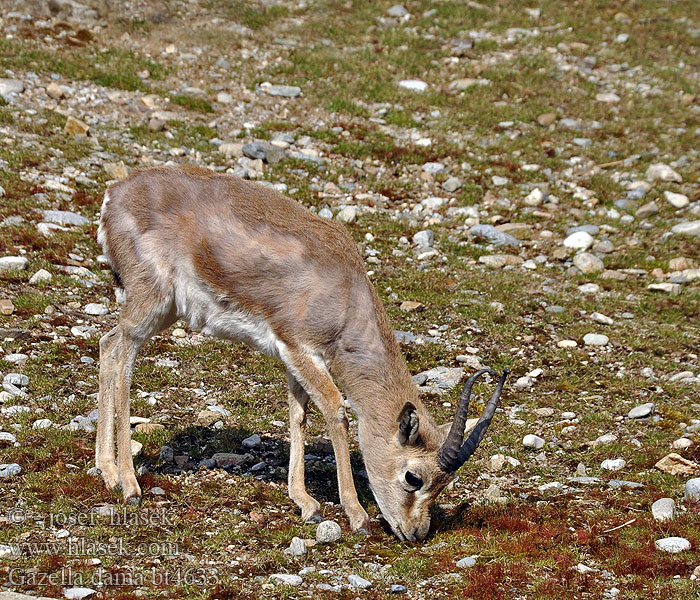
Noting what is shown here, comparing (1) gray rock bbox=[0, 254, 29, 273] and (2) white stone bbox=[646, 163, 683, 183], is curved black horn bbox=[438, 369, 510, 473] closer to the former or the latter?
(1) gray rock bbox=[0, 254, 29, 273]

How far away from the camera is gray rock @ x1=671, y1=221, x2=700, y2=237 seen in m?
18.4

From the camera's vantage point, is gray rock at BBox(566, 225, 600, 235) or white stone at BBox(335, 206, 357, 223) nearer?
white stone at BBox(335, 206, 357, 223)

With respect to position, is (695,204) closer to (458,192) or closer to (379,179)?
(458,192)

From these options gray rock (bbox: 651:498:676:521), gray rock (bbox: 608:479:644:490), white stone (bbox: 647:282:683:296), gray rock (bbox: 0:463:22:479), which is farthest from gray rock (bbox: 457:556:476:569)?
white stone (bbox: 647:282:683:296)

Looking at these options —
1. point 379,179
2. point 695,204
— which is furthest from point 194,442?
point 695,204

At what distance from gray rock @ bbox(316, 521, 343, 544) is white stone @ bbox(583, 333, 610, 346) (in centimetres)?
714

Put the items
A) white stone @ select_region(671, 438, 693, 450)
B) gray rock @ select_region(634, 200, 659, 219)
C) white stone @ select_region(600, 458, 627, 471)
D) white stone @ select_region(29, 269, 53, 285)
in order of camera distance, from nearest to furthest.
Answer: white stone @ select_region(600, 458, 627, 471), white stone @ select_region(671, 438, 693, 450), white stone @ select_region(29, 269, 53, 285), gray rock @ select_region(634, 200, 659, 219)

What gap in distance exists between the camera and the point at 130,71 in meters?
22.7

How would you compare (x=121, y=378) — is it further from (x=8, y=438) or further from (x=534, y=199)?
(x=534, y=199)

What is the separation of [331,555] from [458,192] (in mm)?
12592

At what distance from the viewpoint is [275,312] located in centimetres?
934

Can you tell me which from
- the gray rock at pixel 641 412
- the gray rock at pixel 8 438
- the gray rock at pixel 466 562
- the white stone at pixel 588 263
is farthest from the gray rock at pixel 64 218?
the gray rock at pixel 466 562

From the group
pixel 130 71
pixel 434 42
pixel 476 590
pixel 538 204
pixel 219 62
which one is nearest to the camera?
pixel 476 590

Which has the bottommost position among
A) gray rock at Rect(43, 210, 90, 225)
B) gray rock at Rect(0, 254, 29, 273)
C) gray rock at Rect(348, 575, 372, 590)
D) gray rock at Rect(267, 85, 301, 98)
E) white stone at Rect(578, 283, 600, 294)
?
white stone at Rect(578, 283, 600, 294)
